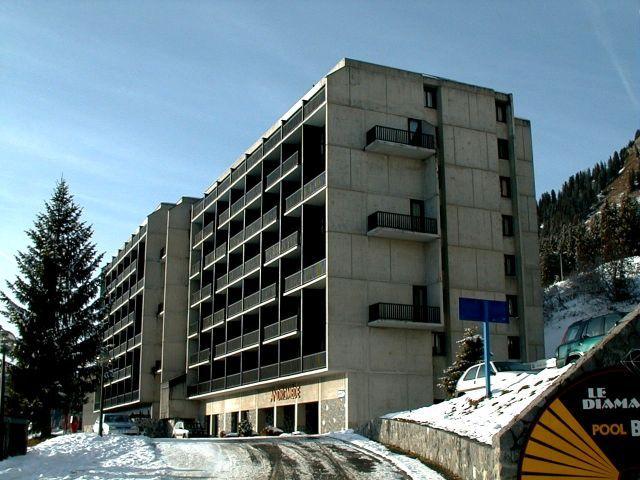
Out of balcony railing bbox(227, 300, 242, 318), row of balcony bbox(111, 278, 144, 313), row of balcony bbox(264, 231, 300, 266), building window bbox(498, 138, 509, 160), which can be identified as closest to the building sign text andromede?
balcony railing bbox(227, 300, 242, 318)

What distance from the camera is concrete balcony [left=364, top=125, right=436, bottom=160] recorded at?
157ft

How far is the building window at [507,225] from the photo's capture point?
174 feet

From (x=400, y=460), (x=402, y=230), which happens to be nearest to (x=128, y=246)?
(x=402, y=230)

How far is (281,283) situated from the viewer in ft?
173

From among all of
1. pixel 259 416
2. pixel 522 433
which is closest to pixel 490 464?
pixel 522 433

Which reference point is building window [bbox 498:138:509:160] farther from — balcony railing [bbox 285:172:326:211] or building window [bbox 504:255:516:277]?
balcony railing [bbox 285:172:326:211]

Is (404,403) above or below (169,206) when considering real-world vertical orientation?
below

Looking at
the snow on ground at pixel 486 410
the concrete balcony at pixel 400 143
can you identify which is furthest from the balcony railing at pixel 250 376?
the snow on ground at pixel 486 410

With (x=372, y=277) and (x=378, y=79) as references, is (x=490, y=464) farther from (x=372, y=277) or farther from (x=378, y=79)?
(x=378, y=79)

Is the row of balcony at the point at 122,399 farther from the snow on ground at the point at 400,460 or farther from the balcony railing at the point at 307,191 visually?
the snow on ground at the point at 400,460

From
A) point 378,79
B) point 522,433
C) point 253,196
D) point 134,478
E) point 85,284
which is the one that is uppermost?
point 378,79

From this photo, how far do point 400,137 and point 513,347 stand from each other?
15502mm

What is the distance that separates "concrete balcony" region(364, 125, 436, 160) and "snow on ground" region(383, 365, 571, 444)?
26.0 metres

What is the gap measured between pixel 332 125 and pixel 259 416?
22.3m
